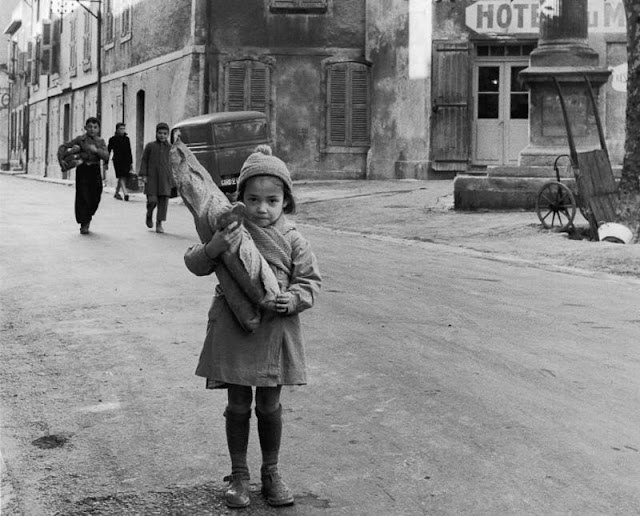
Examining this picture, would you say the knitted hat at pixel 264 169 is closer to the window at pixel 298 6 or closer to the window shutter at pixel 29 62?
the window at pixel 298 6

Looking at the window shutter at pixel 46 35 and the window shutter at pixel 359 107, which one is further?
the window shutter at pixel 46 35

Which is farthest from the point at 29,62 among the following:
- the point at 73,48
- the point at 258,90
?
the point at 258,90

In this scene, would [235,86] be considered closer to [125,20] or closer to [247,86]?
[247,86]

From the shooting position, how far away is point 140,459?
4359 mm

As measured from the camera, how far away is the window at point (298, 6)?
1088 inches

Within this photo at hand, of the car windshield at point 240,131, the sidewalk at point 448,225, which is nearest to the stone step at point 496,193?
the sidewalk at point 448,225

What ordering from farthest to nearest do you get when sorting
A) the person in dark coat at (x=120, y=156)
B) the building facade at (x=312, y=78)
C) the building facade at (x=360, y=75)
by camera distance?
the building facade at (x=312, y=78)
the person in dark coat at (x=120, y=156)
the building facade at (x=360, y=75)

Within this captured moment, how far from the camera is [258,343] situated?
3.83 m

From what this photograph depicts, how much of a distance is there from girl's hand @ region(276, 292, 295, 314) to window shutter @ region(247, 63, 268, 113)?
2412 cm

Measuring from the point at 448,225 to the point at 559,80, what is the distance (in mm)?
2780

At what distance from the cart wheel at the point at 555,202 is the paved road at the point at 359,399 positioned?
4016 millimetres

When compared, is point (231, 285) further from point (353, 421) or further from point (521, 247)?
point (521, 247)

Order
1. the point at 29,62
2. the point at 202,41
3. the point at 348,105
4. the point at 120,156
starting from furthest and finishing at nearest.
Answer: the point at 29,62
the point at 202,41
the point at 348,105
the point at 120,156

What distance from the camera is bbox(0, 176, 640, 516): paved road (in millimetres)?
4008
